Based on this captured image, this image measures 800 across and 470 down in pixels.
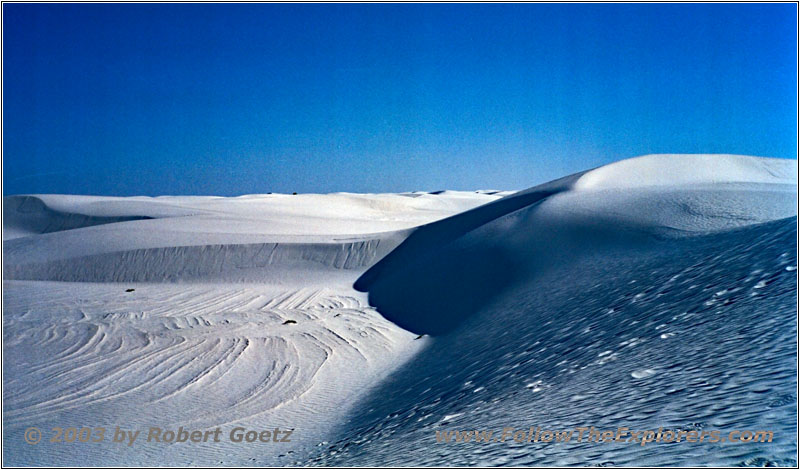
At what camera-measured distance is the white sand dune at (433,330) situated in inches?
139

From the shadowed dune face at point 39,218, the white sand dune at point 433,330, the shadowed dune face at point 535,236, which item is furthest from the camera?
the shadowed dune face at point 39,218

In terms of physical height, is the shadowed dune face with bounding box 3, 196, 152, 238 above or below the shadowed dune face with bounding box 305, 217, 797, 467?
above

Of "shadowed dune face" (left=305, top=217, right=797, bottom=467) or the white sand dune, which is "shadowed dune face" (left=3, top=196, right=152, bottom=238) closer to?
the white sand dune

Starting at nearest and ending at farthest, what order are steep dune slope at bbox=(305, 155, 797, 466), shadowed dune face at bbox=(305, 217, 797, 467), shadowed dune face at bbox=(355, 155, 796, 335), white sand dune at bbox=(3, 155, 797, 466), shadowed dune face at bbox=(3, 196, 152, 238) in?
shadowed dune face at bbox=(305, 217, 797, 467) → steep dune slope at bbox=(305, 155, 797, 466) → white sand dune at bbox=(3, 155, 797, 466) → shadowed dune face at bbox=(355, 155, 796, 335) → shadowed dune face at bbox=(3, 196, 152, 238)

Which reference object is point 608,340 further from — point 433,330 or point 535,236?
point 535,236

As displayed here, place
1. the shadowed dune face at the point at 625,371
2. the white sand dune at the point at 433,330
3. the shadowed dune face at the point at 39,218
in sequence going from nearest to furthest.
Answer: the shadowed dune face at the point at 625,371 < the white sand dune at the point at 433,330 < the shadowed dune face at the point at 39,218

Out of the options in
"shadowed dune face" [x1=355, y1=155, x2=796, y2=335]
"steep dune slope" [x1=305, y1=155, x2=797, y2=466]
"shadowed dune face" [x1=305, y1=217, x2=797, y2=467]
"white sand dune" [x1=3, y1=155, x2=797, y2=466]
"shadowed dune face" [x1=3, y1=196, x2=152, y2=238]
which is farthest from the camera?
"shadowed dune face" [x1=3, y1=196, x2=152, y2=238]

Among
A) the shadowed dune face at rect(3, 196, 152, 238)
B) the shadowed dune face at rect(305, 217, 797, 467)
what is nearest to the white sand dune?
→ the shadowed dune face at rect(305, 217, 797, 467)

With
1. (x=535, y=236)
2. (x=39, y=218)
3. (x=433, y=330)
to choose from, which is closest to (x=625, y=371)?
(x=433, y=330)

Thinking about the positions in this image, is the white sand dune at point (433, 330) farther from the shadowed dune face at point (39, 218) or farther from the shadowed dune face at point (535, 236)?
the shadowed dune face at point (39, 218)

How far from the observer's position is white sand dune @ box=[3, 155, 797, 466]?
354 cm

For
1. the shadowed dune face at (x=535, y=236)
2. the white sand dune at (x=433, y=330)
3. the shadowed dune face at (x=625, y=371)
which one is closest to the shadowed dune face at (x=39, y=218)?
the white sand dune at (x=433, y=330)

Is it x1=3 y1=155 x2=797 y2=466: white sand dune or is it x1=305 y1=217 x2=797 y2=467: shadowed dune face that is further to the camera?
x1=3 y1=155 x2=797 y2=466: white sand dune

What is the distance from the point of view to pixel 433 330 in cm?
891
